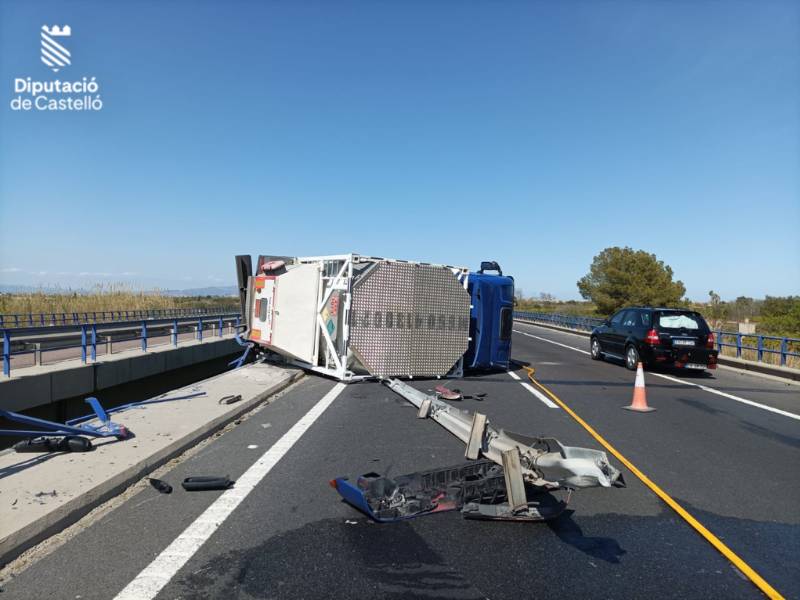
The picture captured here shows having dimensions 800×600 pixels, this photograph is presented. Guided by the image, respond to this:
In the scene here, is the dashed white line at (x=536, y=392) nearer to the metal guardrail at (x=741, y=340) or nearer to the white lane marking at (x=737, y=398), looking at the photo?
the white lane marking at (x=737, y=398)

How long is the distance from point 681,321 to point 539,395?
6451 mm

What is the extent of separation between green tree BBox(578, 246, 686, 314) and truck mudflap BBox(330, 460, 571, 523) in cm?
5306

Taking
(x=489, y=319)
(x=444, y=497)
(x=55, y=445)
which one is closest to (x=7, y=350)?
(x=55, y=445)

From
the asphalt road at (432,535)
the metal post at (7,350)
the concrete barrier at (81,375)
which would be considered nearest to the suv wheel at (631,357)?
the asphalt road at (432,535)

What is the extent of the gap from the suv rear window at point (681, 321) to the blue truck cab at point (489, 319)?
428 cm

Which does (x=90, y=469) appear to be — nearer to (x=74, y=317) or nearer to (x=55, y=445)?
(x=55, y=445)

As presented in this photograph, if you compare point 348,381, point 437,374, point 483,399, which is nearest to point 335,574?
point 483,399

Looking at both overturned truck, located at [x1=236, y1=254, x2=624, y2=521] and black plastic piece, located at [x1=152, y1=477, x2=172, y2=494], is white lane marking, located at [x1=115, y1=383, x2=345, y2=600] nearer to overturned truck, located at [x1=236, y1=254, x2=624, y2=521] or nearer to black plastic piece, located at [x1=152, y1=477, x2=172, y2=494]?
black plastic piece, located at [x1=152, y1=477, x2=172, y2=494]

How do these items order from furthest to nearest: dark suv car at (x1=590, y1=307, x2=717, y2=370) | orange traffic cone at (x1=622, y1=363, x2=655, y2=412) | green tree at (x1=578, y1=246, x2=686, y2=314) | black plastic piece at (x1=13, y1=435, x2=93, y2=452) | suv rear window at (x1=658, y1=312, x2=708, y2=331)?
1. green tree at (x1=578, y1=246, x2=686, y2=314)
2. suv rear window at (x1=658, y1=312, x2=708, y2=331)
3. dark suv car at (x1=590, y1=307, x2=717, y2=370)
4. orange traffic cone at (x1=622, y1=363, x2=655, y2=412)
5. black plastic piece at (x1=13, y1=435, x2=93, y2=452)

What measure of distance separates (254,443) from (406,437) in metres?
1.95

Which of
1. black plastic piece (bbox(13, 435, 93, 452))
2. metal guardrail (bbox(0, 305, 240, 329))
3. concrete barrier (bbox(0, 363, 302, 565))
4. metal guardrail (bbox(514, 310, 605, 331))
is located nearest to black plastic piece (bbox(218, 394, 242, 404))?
concrete barrier (bbox(0, 363, 302, 565))

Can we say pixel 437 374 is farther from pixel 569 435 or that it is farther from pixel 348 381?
pixel 569 435

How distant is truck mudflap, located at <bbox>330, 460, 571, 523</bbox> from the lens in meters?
4.51

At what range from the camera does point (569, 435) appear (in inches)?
298
